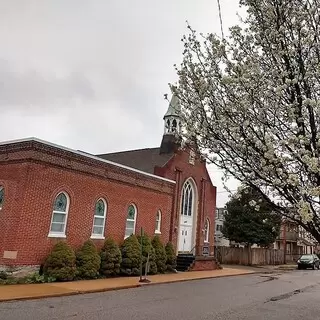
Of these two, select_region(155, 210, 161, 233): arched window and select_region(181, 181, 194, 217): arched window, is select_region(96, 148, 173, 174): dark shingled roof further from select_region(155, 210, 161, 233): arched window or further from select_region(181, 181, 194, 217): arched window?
select_region(155, 210, 161, 233): arched window

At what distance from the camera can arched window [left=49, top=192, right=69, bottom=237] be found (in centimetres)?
1585

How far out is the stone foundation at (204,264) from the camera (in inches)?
921

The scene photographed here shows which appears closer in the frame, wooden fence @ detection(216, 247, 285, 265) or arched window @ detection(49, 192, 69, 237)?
arched window @ detection(49, 192, 69, 237)

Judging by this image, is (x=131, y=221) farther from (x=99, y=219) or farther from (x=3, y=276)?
(x=3, y=276)

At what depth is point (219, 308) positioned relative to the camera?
11.0 metres

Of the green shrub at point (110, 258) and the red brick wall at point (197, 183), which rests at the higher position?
the red brick wall at point (197, 183)

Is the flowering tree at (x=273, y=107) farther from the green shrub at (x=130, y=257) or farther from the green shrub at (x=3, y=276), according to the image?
the green shrub at (x=130, y=257)

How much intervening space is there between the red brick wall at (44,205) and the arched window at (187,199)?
25.6 ft

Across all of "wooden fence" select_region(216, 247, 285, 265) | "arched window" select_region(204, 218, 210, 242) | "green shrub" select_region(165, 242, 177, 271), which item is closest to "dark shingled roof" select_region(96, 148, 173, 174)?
"green shrub" select_region(165, 242, 177, 271)

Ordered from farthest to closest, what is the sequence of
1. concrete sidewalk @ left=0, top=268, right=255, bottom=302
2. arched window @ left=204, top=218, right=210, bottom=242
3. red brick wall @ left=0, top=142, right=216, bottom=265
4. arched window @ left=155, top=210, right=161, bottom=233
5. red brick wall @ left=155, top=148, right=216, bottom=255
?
arched window @ left=204, top=218, right=210, bottom=242 → red brick wall @ left=155, top=148, right=216, bottom=255 → arched window @ left=155, top=210, right=161, bottom=233 → red brick wall @ left=0, top=142, right=216, bottom=265 → concrete sidewalk @ left=0, top=268, right=255, bottom=302

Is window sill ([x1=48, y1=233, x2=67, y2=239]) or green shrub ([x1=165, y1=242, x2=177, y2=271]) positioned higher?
window sill ([x1=48, y1=233, x2=67, y2=239])

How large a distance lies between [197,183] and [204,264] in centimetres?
660

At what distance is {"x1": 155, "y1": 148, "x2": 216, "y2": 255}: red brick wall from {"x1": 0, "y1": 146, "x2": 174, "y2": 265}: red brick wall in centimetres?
613

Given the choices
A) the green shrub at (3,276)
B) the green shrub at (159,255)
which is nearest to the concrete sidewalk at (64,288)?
the green shrub at (3,276)
